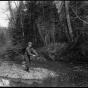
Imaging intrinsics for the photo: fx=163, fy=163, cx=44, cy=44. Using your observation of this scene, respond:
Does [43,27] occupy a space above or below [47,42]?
above

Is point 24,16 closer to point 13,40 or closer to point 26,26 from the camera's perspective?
point 26,26

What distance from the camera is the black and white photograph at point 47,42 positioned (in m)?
11.4

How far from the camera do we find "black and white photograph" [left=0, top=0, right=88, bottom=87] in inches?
448

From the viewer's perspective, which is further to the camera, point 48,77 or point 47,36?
point 47,36

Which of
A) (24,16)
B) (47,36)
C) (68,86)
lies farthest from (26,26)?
(68,86)

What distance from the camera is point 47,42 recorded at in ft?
93.8

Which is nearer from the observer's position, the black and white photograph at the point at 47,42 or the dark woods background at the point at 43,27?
the black and white photograph at the point at 47,42

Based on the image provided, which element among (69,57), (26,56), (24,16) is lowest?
(69,57)

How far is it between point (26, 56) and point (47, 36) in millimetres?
17352

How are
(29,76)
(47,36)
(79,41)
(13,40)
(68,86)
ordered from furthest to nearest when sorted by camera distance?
(47,36) < (13,40) < (79,41) < (29,76) < (68,86)

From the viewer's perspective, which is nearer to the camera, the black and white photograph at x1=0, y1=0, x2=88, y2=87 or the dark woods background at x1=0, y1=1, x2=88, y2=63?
the black and white photograph at x1=0, y1=0, x2=88, y2=87

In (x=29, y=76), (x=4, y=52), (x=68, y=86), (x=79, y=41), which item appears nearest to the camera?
(x=68, y=86)

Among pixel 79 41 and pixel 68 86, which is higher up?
pixel 79 41

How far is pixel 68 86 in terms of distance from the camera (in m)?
9.30
